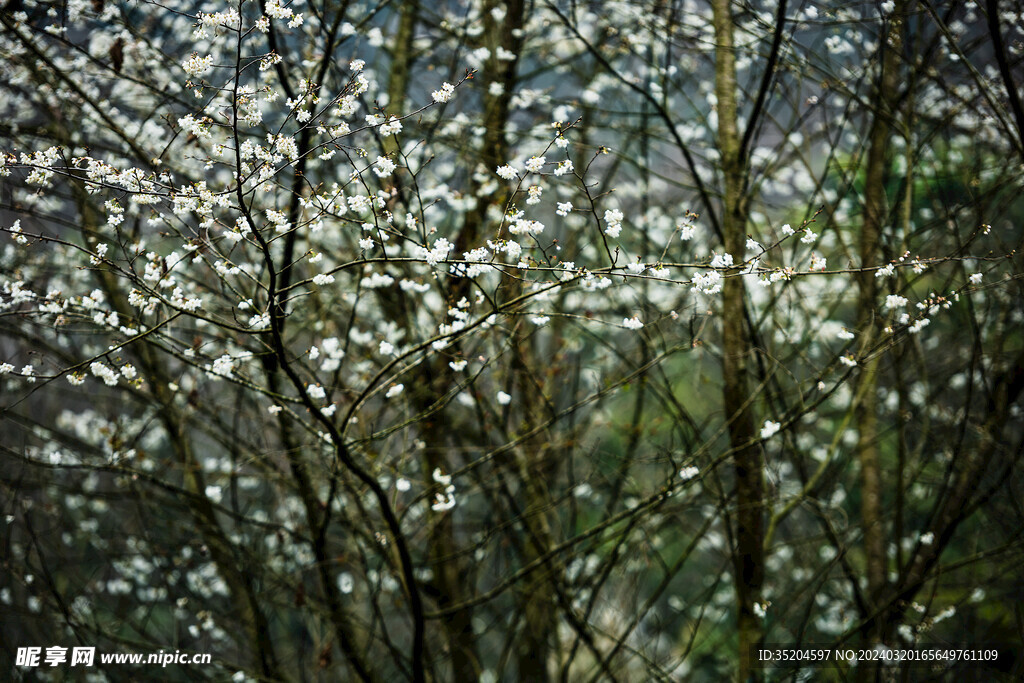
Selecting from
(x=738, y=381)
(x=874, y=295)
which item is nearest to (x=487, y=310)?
Result: (x=738, y=381)

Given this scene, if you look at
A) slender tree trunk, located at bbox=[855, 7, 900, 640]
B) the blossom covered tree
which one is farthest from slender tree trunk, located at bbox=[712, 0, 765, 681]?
slender tree trunk, located at bbox=[855, 7, 900, 640]

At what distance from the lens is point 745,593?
12.5 ft

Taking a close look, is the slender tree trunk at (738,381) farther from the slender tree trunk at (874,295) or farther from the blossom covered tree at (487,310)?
the slender tree trunk at (874,295)

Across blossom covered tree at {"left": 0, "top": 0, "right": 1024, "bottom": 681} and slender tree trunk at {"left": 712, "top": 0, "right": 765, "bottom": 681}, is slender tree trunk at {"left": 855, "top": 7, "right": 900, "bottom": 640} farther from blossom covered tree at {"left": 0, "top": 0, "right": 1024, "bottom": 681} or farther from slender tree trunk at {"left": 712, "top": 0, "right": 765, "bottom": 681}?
slender tree trunk at {"left": 712, "top": 0, "right": 765, "bottom": 681}

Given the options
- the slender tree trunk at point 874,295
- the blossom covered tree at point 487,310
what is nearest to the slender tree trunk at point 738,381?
the blossom covered tree at point 487,310

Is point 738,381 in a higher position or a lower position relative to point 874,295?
lower

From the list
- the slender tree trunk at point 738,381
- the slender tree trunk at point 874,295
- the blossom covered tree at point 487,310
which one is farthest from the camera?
the slender tree trunk at point 874,295

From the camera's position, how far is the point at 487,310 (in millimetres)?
3592

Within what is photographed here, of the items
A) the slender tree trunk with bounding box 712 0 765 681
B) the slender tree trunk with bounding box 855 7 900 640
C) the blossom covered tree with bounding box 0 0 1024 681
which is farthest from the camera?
the slender tree trunk with bounding box 855 7 900 640

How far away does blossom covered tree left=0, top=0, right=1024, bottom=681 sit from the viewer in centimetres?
319

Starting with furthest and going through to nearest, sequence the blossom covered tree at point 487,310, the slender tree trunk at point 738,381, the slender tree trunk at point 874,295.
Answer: the slender tree trunk at point 874,295
the slender tree trunk at point 738,381
the blossom covered tree at point 487,310

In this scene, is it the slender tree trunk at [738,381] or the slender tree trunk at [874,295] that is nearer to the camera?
the slender tree trunk at [738,381]

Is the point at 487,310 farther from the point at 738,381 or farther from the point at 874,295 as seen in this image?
the point at 874,295

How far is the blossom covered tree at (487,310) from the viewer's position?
3.19 metres
